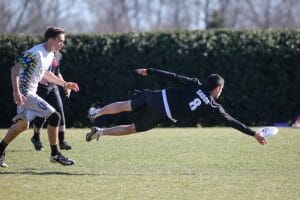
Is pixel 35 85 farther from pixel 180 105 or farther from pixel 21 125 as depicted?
pixel 180 105

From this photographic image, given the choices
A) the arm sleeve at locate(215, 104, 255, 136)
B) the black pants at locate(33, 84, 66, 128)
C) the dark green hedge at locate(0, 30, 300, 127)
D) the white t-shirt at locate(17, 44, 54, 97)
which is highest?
the white t-shirt at locate(17, 44, 54, 97)

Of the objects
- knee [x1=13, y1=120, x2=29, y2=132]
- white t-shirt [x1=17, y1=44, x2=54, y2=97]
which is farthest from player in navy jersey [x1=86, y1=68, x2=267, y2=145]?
white t-shirt [x1=17, y1=44, x2=54, y2=97]

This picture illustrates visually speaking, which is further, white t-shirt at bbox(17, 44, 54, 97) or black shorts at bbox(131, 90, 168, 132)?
black shorts at bbox(131, 90, 168, 132)

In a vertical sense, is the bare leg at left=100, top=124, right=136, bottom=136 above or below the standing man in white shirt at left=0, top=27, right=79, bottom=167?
below

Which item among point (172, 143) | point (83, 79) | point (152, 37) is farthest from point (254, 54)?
point (172, 143)

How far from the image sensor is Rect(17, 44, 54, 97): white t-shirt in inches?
393

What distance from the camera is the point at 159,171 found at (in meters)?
9.88

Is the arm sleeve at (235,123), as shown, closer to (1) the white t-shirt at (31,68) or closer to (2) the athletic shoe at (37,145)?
(1) the white t-shirt at (31,68)

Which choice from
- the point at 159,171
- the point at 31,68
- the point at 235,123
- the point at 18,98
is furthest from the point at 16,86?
the point at 235,123

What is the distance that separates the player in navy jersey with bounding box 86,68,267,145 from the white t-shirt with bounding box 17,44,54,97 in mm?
1159

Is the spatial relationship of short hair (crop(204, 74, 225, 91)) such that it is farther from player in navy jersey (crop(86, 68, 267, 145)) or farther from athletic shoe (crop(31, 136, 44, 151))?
athletic shoe (crop(31, 136, 44, 151))

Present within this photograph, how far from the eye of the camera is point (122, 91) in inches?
806

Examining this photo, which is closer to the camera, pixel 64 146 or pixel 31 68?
pixel 31 68

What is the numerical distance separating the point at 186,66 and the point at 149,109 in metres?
10.2
